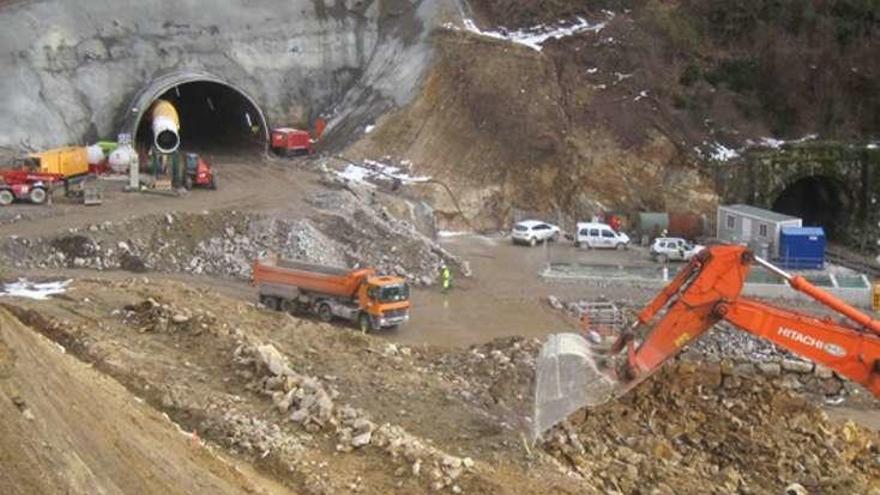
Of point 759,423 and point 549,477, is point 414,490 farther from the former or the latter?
point 759,423

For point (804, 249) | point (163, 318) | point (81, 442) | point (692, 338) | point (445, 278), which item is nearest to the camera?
point (81, 442)

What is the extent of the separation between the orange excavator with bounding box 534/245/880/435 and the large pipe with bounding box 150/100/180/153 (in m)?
25.3

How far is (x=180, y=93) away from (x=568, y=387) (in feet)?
112

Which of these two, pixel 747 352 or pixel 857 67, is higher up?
pixel 857 67

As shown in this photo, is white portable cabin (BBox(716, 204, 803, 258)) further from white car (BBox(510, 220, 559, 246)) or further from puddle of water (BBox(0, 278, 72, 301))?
puddle of water (BBox(0, 278, 72, 301))

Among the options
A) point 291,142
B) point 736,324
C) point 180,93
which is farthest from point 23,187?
point 736,324

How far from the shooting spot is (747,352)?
27031mm

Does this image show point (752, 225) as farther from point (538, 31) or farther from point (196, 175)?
point (196, 175)

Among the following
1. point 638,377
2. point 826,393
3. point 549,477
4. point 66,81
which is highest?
point 66,81

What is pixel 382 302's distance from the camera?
2612 cm

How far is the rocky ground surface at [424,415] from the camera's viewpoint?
50.0 feet

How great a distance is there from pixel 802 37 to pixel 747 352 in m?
20.9

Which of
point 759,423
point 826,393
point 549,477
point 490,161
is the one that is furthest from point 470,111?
point 549,477

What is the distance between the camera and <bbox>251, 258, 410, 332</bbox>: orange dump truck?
26.2 metres
